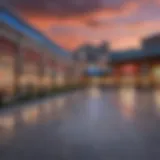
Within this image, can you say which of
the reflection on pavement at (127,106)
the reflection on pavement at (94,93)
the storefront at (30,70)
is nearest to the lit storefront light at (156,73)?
the reflection on pavement at (94,93)

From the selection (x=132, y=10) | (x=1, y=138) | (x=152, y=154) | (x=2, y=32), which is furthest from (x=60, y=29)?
(x=152, y=154)

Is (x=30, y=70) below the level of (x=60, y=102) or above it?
above

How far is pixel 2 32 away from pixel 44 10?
1.66 m

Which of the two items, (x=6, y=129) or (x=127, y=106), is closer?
(x=6, y=129)

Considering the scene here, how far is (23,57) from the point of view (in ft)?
29.6

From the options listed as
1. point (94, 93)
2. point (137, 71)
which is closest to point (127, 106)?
point (94, 93)

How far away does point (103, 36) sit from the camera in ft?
31.8

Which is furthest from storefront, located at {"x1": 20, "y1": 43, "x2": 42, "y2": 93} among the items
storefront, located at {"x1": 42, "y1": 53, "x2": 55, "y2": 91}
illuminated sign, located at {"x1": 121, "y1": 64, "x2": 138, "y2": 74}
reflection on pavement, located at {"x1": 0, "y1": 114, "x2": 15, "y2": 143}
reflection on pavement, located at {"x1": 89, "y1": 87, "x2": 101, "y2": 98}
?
illuminated sign, located at {"x1": 121, "y1": 64, "x2": 138, "y2": 74}

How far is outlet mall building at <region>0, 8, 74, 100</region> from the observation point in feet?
25.8

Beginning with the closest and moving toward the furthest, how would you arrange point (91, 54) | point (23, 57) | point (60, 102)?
point (23, 57), point (60, 102), point (91, 54)

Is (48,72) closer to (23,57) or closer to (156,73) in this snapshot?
(23,57)

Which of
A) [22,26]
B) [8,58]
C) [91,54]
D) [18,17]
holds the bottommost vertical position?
[8,58]

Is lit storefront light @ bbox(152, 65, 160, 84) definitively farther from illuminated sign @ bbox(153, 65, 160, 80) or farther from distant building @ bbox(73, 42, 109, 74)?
distant building @ bbox(73, 42, 109, 74)

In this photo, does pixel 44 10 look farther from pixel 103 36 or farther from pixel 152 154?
pixel 152 154
